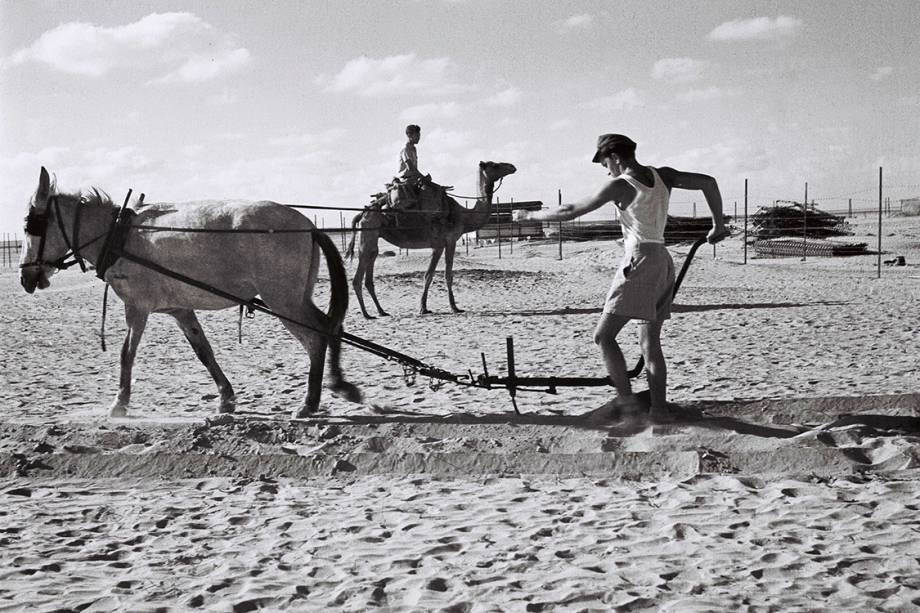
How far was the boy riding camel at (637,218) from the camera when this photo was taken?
5.30 meters

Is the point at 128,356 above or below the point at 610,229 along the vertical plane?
below

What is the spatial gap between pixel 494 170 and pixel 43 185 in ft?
29.7

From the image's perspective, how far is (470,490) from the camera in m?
4.85

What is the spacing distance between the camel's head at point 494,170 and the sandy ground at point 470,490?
19.2 feet

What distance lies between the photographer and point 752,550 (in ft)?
12.3

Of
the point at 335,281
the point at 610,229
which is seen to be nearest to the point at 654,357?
the point at 335,281

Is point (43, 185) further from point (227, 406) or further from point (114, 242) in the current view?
point (227, 406)

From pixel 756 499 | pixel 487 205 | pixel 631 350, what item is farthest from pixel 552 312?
pixel 756 499

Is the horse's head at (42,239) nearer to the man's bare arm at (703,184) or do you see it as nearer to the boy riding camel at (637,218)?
the boy riding camel at (637,218)

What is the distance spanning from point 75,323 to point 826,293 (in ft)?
42.1

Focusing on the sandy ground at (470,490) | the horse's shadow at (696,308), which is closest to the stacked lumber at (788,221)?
the horse's shadow at (696,308)

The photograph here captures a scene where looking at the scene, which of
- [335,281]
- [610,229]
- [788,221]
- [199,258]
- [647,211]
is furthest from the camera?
[610,229]

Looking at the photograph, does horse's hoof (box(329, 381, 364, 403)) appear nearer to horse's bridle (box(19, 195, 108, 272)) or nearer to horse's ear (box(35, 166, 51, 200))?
horse's bridle (box(19, 195, 108, 272))

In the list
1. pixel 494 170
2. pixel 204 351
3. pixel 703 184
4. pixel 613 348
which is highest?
pixel 494 170
